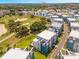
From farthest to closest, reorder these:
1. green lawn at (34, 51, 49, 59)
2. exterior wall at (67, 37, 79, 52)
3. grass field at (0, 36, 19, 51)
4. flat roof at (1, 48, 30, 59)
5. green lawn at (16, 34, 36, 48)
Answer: grass field at (0, 36, 19, 51) < green lawn at (16, 34, 36, 48) < exterior wall at (67, 37, 79, 52) < green lawn at (34, 51, 49, 59) < flat roof at (1, 48, 30, 59)

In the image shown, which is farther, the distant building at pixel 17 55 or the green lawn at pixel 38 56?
the green lawn at pixel 38 56

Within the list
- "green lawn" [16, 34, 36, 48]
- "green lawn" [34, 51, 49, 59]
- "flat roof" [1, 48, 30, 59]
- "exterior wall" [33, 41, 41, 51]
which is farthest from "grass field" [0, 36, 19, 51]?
"flat roof" [1, 48, 30, 59]

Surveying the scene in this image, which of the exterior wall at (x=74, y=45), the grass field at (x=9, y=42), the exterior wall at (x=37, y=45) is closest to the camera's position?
the exterior wall at (x=74, y=45)

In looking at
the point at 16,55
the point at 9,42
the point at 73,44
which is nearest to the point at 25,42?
the point at 9,42

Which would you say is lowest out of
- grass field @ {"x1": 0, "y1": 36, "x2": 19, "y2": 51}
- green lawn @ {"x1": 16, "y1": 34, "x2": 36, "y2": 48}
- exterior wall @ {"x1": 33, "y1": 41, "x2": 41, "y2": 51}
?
grass field @ {"x1": 0, "y1": 36, "x2": 19, "y2": 51}

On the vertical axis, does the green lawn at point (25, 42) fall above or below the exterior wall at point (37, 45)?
below

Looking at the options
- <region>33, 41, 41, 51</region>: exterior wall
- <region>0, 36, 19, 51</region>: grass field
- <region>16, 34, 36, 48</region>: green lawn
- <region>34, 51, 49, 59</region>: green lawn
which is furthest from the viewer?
<region>0, 36, 19, 51</region>: grass field

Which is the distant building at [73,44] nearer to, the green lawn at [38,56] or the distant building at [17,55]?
the green lawn at [38,56]

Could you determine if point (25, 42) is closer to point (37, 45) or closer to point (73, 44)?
point (37, 45)

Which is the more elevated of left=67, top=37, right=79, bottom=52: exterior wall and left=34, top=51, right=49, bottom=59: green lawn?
left=67, top=37, right=79, bottom=52: exterior wall

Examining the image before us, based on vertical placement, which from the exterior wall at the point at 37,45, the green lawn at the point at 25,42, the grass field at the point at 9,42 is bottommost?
the grass field at the point at 9,42

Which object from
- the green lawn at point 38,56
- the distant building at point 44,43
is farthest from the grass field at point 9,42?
the green lawn at point 38,56

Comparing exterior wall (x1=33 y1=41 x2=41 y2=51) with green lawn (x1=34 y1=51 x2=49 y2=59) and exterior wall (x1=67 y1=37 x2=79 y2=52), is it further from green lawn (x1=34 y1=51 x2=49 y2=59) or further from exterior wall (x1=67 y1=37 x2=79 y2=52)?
exterior wall (x1=67 y1=37 x2=79 y2=52)

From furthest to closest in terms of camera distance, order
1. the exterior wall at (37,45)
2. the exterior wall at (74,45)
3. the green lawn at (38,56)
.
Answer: the exterior wall at (37,45), the exterior wall at (74,45), the green lawn at (38,56)
